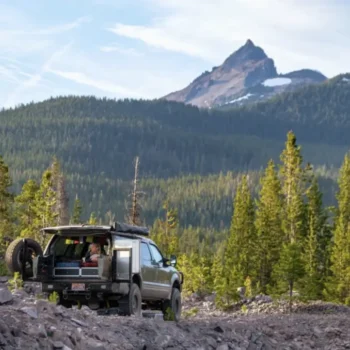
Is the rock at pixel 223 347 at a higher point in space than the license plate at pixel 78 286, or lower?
lower

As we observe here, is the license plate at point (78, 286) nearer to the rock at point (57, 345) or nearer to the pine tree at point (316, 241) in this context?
the rock at point (57, 345)

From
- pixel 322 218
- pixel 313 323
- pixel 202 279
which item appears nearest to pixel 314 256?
pixel 322 218

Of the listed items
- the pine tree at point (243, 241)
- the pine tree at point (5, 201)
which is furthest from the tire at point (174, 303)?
the pine tree at point (5, 201)

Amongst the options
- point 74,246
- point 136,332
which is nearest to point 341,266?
point 74,246

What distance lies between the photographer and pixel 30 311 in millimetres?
10664

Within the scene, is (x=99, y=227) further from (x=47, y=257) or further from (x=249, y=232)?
(x=249, y=232)

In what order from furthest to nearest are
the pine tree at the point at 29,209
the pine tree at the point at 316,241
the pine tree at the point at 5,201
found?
the pine tree at the point at 29,209 → the pine tree at the point at 5,201 → the pine tree at the point at 316,241

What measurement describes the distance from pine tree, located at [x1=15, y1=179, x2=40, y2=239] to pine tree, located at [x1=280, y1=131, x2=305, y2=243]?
1853cm

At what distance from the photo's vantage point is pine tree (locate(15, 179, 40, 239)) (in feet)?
183

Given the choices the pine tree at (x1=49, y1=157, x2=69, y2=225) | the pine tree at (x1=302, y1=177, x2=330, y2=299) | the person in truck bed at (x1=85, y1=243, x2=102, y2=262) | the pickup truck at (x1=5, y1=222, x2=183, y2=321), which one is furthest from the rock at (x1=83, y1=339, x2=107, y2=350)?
the pine tree at (x1=49, y1=157, x2=69, y2=225)

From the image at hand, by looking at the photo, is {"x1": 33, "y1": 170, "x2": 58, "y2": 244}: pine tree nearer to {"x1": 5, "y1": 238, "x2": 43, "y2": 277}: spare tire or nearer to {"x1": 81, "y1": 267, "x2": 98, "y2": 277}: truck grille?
{"x1": 5, "y1": 238, "x2": 43, "y2": 277}: spare tire

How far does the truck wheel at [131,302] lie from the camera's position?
54.0 ft

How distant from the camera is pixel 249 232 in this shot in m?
60.0

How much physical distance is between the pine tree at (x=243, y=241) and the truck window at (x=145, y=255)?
37.7 meters
